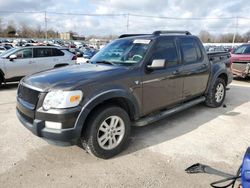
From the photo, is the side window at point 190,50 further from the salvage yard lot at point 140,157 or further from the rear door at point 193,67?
the salvage yard lot at point 140,157

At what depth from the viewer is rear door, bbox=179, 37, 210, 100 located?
185 inches

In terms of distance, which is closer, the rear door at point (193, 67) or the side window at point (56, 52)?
the rear door at point (193, 67)

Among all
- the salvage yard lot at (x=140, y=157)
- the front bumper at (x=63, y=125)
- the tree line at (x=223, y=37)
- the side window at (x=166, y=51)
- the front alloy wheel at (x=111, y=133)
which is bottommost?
the salvage yard lot at (x=140, y=157)

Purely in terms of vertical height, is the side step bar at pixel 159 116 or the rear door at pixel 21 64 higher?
the rear door at pixel 21 64

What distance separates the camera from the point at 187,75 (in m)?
4.70

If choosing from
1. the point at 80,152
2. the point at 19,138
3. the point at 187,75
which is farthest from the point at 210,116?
the point at 19,138

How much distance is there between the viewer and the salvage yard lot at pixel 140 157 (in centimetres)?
292

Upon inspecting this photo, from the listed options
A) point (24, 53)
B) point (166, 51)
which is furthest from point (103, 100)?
point (24, 53)

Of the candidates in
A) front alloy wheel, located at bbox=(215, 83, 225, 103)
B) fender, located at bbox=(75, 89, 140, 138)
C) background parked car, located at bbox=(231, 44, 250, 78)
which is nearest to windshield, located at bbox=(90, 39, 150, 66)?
fender, located at bbox=(75, 89, 140, 138)

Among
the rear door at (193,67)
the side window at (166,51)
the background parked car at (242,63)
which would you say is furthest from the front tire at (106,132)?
the background parked car at (242,63)

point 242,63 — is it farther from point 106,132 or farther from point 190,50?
point 106,132

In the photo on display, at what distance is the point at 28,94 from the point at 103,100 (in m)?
1.11

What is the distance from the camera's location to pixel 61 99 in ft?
9.48

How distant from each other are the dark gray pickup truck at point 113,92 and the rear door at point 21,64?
219 inches
